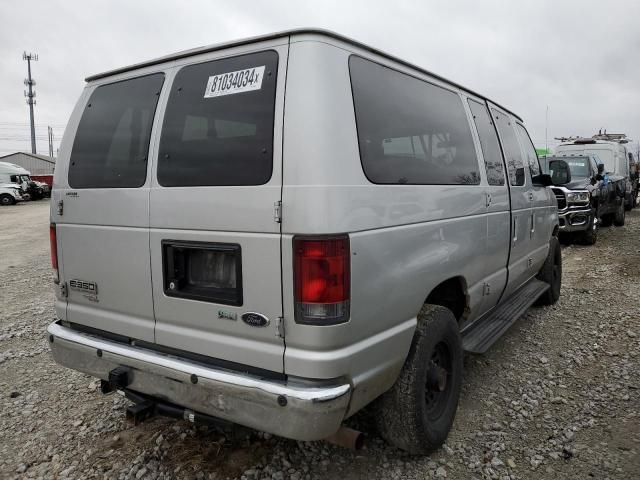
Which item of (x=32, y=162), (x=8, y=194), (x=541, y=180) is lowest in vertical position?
(x=541, y=180)

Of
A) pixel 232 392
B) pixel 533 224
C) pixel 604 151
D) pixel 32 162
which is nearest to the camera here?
pixel 232 392

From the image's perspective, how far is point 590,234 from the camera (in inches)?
393

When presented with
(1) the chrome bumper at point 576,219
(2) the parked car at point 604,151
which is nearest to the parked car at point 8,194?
(2) the parked car at point 604,151

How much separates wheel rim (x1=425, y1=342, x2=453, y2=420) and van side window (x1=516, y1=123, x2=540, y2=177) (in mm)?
2533

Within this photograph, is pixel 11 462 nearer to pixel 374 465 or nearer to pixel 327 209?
pixel 374 465

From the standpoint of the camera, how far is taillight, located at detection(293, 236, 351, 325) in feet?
6.86

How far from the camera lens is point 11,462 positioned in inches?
118

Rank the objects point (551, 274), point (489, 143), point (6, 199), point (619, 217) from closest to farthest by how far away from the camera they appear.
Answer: point (489, 143) < point (551, 274) < point (619, 217) < point (6, 199)

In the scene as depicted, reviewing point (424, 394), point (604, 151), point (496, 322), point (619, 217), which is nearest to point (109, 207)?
point (424, 394)

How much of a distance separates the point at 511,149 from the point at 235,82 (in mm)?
2867

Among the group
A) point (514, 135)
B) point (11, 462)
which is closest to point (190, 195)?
point (11, 462)

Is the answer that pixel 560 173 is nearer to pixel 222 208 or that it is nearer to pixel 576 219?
pixel 222 208

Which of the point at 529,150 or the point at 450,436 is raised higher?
the point at 529,150

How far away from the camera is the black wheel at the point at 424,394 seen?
8.72ft
